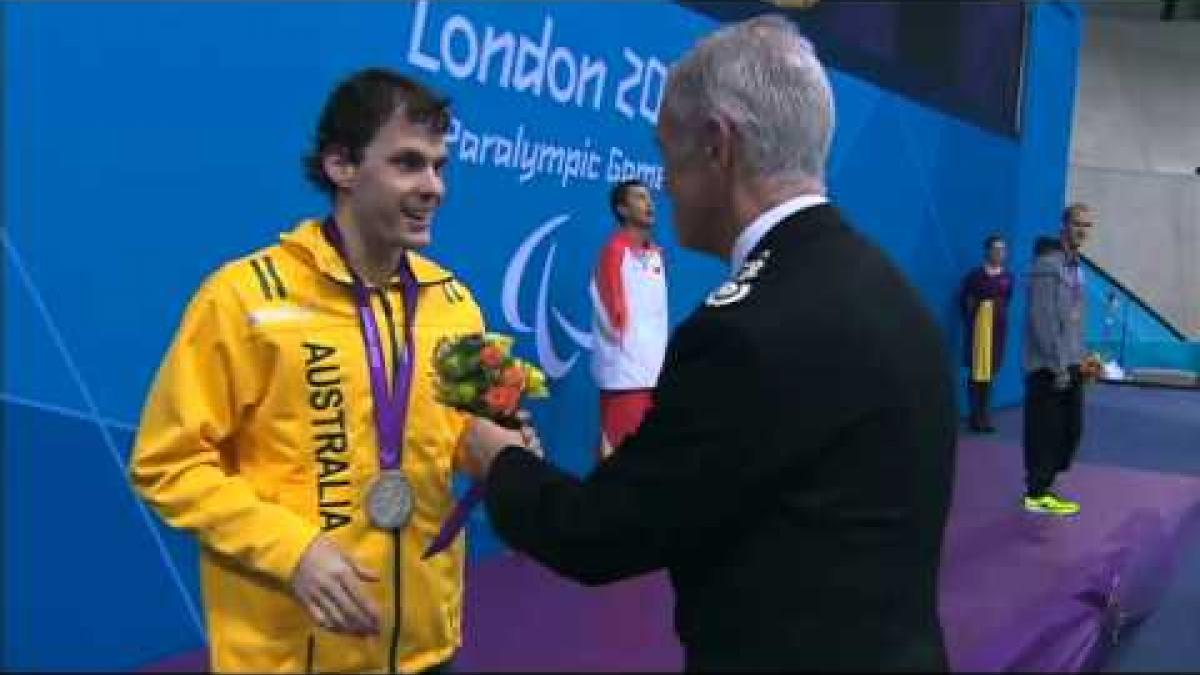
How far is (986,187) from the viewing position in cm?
937

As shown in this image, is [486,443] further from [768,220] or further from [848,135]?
[848,135]

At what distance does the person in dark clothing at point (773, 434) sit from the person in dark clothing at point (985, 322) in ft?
25.8

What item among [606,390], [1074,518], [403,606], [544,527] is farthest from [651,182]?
[544,527]

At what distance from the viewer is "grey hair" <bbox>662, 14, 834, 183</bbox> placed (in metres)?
1.23

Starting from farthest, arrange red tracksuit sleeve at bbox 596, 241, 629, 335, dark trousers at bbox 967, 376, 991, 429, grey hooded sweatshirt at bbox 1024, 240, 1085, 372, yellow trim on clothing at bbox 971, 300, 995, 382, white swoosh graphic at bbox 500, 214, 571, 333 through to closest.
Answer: dark trousers at bbox 967, 376, 991, 429, yellow trim on clothing at bbox 971, 300, 995, 382, grey hooded sweatshirt at bbox 1024, 240, 1085, 372, red tracksuit sleeve at bbox 596, 241, 629, 335, white swoosh graphic at bbox 500, 214, 571, 333

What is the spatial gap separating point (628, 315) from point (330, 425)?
3043 mm

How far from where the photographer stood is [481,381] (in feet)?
4.89

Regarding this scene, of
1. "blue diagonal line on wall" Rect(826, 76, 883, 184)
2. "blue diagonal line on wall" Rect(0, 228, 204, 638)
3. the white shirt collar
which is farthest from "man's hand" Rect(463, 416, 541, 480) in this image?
"blue diagonal line on wall" Rect(826, 76, 883, 184)

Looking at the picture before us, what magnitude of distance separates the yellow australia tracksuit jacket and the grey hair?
56 centimetres

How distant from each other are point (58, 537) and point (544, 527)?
2.04 meters

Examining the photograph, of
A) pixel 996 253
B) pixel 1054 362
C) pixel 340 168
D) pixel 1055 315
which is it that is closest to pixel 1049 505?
pixel 1054 362

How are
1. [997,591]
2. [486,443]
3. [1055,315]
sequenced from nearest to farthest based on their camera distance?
[486,443] → [997,591] → [1055,315]

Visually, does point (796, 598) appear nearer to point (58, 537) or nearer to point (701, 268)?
point (58, 537)

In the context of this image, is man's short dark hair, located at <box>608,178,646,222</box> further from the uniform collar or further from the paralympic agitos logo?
the uniform collar
